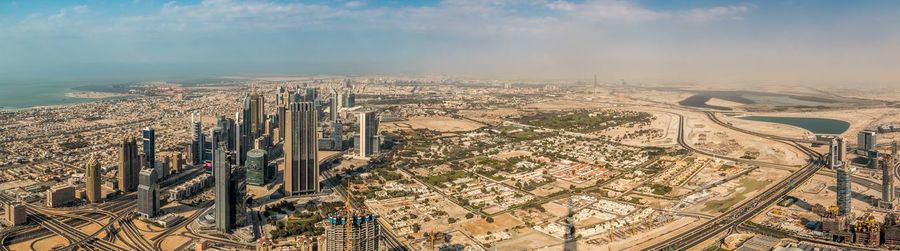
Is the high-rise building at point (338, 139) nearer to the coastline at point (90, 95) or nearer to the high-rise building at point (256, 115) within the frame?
the high-rise building at point (256, 115)

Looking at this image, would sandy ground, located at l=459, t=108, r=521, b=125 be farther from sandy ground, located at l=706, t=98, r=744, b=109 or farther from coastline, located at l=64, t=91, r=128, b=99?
coastline, located at l=64, t=91, r=128, b=99

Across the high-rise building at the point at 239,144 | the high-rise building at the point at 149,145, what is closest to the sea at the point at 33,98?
the high-rise building at the point at 239,144

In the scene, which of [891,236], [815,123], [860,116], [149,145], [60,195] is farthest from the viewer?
[860,116]

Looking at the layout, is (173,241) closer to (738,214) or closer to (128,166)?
(128,166)

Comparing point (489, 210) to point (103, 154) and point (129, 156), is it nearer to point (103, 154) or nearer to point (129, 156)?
point (129, 156)

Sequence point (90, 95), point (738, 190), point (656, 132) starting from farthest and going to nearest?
point (90, 95) → point (656, 132) → point (738, 190)

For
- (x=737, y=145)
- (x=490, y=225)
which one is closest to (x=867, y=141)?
(x=737, y=145)

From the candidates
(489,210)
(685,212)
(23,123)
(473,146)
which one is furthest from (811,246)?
(23,123)
